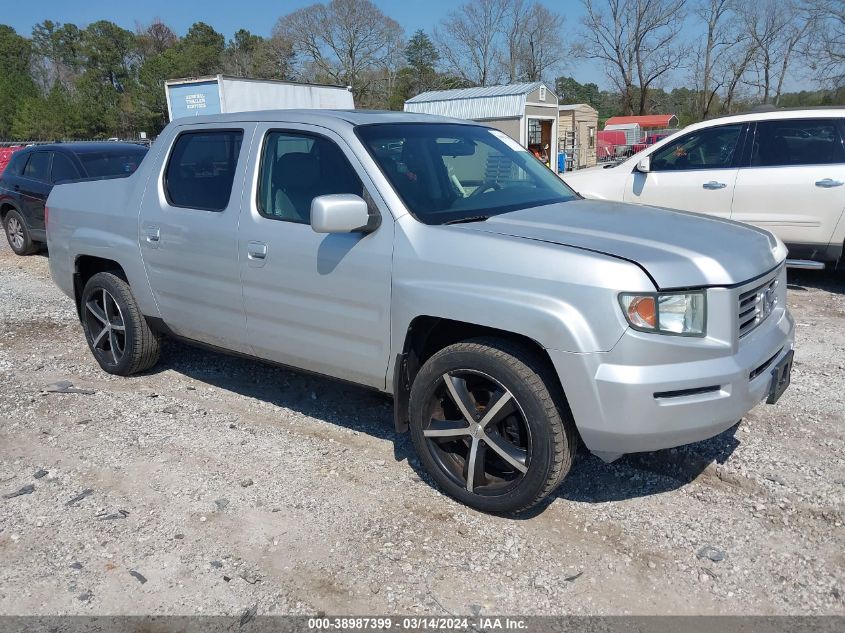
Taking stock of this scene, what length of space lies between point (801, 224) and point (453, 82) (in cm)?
6119

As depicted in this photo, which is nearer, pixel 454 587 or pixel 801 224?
pixel 454 587

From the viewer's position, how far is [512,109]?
93.7 ft

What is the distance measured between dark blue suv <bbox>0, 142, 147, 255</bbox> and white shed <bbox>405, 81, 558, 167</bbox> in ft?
64.9

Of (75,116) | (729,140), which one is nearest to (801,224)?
(729,140)

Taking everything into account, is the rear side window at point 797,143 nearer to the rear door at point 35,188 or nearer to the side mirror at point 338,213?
the side mirror at point 338,213

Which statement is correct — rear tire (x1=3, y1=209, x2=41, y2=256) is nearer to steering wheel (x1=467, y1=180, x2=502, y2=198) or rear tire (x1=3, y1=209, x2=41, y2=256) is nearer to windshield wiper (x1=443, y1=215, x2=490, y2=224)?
steering wheel (x1=467, y1=180, x2=502, y2=198)

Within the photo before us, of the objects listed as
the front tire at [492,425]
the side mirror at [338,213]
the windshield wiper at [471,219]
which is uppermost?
the side mirror at [338,213]

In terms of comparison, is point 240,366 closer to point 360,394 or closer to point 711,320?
point 360,394

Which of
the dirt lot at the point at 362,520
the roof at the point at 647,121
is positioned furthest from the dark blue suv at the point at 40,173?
the roof at the point at 647,121

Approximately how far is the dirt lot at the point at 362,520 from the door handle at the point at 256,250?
113cm

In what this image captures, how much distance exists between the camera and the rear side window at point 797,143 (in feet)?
23.0

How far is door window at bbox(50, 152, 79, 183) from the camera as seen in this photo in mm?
9648

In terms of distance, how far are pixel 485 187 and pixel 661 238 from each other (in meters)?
1.13

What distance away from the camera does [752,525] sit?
126 inches
